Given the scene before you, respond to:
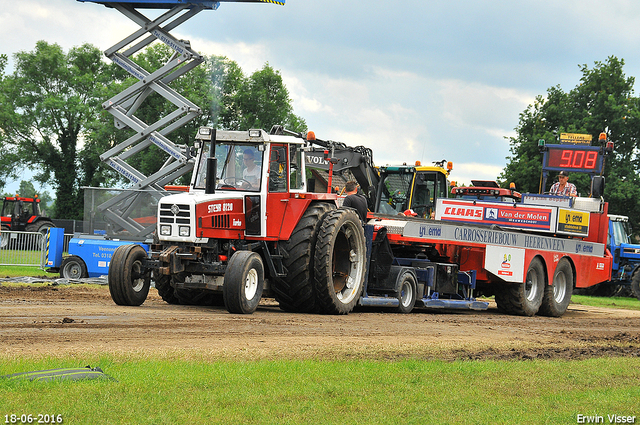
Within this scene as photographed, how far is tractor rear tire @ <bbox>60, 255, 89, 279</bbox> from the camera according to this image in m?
20.2

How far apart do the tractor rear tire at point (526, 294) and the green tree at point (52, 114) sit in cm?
4409

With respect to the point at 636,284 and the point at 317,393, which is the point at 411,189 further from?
the point at 317,393

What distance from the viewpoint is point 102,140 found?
169 feet

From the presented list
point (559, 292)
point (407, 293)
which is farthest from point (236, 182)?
point (559, 292)

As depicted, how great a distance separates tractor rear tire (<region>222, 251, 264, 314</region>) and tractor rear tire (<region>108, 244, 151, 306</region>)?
161 centimetres

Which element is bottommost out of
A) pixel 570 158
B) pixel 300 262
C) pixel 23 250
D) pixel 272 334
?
pixel 23 250

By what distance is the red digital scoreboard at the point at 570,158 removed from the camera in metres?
19.0

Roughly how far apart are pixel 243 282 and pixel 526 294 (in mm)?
7785

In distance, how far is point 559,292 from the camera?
17.5m

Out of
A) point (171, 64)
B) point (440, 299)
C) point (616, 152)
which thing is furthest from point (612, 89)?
point (440, 299)

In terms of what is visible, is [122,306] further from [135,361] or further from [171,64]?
[171,64]

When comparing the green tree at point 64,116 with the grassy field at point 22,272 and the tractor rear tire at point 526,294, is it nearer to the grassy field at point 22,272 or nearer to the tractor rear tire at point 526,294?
the grassy field at point 22,272

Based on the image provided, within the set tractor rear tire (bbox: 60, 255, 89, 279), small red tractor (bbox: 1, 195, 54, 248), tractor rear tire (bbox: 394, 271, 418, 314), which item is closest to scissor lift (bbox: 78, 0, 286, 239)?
tractor rear tire (bbox: 60, 255, 89, 279)

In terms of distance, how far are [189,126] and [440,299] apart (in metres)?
32.1
